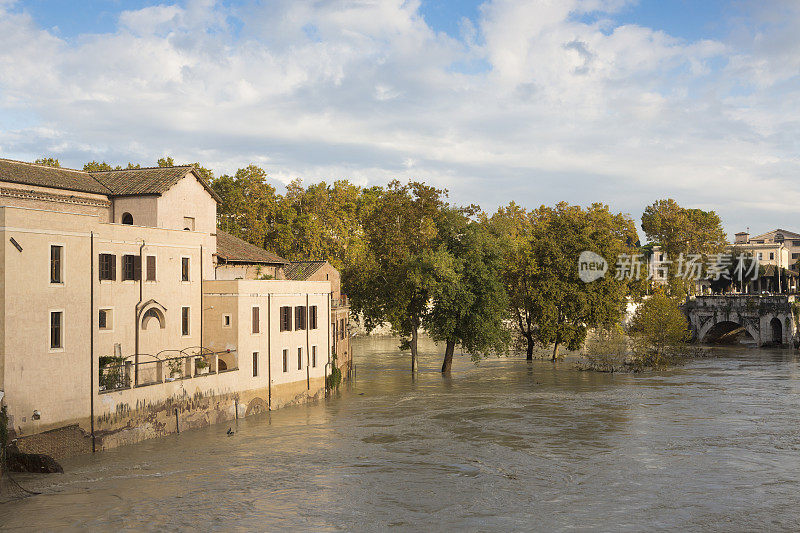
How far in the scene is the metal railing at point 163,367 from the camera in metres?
35.0

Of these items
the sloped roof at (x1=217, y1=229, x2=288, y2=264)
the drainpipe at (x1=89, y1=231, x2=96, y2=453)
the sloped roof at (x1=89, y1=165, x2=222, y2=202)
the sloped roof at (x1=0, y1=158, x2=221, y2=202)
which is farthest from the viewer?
the sloped roof at (x1=217, y1=229, x2=288, y2=264)

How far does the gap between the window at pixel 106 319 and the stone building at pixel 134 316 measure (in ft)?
0.16

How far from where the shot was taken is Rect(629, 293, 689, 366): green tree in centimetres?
7169

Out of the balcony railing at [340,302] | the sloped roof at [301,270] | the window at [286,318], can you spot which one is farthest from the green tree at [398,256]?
the window at [286,318]

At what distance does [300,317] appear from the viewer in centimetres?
4819

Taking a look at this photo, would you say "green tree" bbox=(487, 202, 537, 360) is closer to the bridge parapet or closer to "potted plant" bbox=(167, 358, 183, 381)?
the bridge parapet

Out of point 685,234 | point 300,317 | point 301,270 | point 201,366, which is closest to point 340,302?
point 301,270

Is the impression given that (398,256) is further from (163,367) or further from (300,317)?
(163,367)

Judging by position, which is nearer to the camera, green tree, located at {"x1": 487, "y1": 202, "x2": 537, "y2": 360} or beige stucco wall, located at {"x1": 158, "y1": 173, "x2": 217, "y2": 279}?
beige stucco wall, located at {"x1": 158, "y1": 173, "x2": 217, "y2": 279}

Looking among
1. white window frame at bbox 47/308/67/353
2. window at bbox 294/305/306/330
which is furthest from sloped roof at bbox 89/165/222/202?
white window frame at bbox 47/308/67/353

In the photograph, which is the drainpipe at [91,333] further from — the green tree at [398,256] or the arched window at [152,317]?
the green tree at [398,256]

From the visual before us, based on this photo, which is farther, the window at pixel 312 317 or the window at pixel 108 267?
the window at pixel 312 317

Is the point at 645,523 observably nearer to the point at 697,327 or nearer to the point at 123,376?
the point at 123,376

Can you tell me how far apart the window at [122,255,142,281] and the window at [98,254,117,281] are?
59 centimetres
